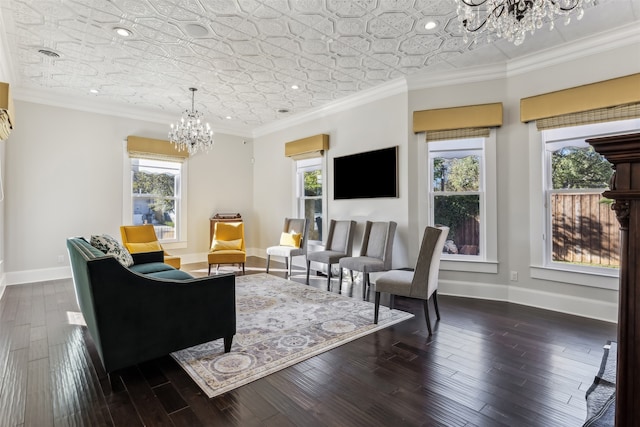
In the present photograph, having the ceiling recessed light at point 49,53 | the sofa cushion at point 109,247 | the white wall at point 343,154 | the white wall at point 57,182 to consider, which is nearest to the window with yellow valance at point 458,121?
the white wall at point 343,154

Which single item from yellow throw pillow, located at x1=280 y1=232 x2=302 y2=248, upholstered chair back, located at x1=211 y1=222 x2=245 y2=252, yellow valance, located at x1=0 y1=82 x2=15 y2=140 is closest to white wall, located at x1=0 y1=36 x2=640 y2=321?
yellow throw pillow, located at x1=280 y1=232 x2=302 y2=248

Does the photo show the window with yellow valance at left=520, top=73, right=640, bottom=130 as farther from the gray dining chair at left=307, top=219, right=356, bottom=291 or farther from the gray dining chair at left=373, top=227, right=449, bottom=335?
the gray dining chair at left=307, top=219, right=356, bottom=291

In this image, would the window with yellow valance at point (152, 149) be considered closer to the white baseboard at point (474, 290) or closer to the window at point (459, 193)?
the window at point (459, 193)

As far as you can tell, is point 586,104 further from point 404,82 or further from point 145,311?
point 145,311

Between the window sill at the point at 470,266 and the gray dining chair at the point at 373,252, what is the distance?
2.45ft

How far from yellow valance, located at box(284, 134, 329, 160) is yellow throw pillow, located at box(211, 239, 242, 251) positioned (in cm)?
202

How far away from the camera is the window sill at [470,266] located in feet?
13.2

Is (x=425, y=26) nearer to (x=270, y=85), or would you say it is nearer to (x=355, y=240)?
(x=270, y=85)

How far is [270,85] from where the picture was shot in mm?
4707

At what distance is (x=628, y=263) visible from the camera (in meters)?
0.82

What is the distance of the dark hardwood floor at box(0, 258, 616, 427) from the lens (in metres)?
1.77

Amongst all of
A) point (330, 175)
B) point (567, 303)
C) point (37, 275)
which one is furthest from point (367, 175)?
point (37, 275)

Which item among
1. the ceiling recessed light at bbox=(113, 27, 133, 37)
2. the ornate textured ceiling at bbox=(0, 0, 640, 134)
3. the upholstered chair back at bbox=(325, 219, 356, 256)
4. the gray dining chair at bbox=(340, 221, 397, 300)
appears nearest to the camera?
the ornate textured ceiling at bbox=(0, 0, 640, 134)

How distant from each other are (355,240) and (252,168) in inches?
142
